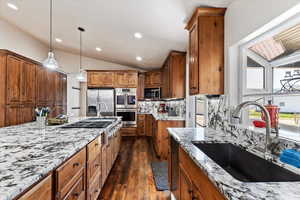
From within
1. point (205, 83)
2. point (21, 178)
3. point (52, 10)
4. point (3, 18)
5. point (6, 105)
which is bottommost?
point (21, 178)

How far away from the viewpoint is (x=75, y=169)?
1324 mm

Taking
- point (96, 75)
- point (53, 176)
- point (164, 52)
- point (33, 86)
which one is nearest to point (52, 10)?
point (33, 86)

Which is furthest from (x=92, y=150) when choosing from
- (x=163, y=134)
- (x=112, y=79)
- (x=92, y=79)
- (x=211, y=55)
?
(x=92, y=79)

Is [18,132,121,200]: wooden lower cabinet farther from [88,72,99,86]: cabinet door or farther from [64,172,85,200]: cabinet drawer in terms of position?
[88,72,99,86]: cabinet door

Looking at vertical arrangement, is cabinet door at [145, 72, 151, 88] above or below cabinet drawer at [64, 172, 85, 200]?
above

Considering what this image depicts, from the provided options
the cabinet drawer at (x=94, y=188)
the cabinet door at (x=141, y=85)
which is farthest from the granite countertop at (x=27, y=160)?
the cabinet door at (x=141, y=85)

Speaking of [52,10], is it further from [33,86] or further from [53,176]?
[53,176]

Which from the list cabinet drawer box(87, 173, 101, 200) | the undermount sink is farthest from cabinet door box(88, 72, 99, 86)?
the undermount sink

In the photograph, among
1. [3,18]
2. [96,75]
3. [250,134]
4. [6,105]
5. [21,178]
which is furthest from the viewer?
[96,75]

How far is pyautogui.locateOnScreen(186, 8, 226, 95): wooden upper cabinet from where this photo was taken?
205 cm

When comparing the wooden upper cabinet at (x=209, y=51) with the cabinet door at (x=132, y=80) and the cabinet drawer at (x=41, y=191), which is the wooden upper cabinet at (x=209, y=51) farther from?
the cabinet door at (x=132, y=80)

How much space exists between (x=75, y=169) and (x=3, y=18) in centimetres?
490

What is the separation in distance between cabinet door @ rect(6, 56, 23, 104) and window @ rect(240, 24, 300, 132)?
145 inches

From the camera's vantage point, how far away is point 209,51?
209 centimetres
